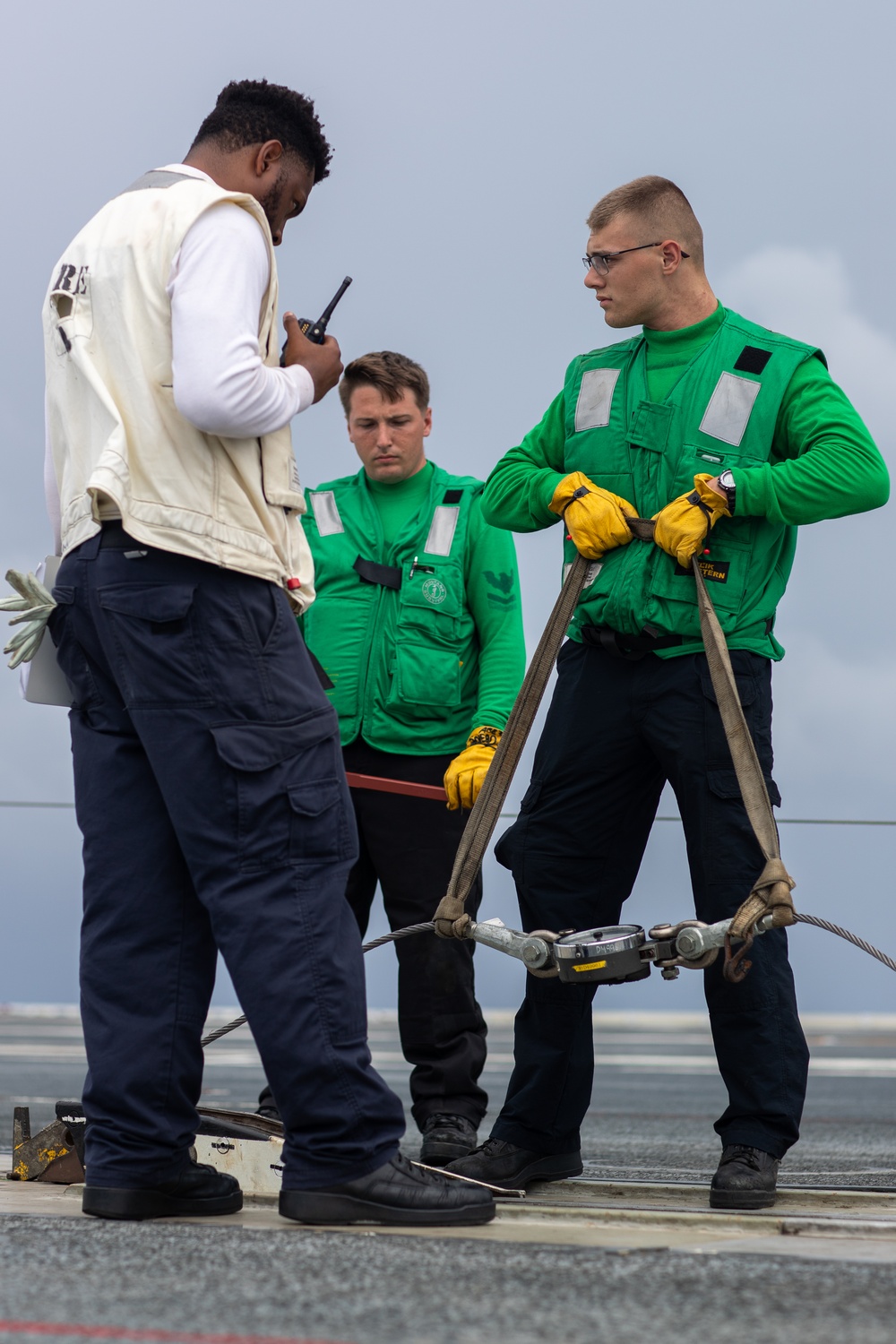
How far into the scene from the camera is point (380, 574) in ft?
12.8

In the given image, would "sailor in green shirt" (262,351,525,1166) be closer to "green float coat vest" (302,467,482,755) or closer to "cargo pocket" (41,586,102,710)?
"green float coat vest" (302,467,482,755)

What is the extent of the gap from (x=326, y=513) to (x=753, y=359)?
127cm

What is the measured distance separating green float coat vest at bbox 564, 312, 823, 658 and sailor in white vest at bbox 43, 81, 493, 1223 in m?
0.72

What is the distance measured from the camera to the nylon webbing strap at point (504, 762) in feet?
10.2

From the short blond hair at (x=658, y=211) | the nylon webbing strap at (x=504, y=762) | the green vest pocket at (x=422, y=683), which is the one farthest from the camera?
the green vest pocket at (x=422, y=683)

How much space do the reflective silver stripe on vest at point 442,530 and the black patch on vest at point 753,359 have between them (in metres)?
0.98

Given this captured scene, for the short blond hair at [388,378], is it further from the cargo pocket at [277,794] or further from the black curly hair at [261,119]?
the cargo pocket at [277,794]

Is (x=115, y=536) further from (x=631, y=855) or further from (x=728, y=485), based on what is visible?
(x=631, y=855)

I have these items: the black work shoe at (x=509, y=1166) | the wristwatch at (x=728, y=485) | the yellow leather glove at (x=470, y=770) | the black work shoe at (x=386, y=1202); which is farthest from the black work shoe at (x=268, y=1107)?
the wristwatch at (x=728, y=485)

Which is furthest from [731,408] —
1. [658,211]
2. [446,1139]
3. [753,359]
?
[446,1139]

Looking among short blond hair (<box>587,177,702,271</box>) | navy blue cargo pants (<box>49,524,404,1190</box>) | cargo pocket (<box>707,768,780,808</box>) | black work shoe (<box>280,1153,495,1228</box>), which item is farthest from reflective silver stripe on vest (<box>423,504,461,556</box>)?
black work shoe (<box>280,1153,495,1228</box>)

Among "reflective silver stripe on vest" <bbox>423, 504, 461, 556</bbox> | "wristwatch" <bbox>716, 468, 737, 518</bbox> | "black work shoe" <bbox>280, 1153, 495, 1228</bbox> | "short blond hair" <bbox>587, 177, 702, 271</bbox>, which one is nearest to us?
"black work shoe" <bbox>280, 1153, 495, 1228</bbox>

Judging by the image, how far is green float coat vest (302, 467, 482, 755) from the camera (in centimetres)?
382

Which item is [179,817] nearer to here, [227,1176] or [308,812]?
[308,812]
